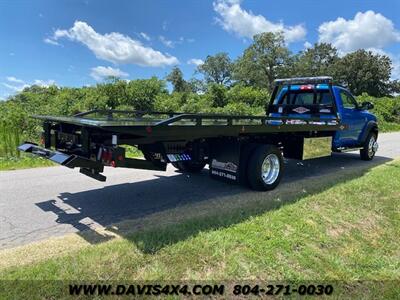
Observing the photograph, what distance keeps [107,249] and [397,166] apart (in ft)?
27.9

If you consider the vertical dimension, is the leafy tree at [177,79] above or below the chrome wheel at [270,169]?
above

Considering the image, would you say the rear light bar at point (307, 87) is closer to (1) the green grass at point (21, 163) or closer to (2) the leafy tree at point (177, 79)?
(1) the green grass at point (21, 163)

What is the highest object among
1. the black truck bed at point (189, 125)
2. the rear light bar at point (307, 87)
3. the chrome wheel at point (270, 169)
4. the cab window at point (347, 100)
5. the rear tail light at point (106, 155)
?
the rear light bar at point (307, 87)

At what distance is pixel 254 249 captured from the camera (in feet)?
13.9

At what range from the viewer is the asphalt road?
4836 mm

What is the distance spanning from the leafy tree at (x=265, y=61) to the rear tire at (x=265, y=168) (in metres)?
63.1

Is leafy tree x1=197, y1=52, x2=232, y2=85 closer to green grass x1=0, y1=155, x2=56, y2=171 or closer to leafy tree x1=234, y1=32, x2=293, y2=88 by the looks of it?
leafy tree x1=234, y1=32, x2=293, y2=88

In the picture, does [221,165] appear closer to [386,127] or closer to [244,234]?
[244,234]

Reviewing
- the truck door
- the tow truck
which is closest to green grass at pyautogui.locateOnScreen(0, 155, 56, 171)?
the tow truck

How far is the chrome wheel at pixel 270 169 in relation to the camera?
688cm

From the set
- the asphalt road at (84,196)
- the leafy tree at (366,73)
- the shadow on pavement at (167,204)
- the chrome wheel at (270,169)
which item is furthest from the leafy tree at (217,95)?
the leafy tree at (366,73)

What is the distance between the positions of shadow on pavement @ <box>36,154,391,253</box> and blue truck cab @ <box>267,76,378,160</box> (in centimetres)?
148

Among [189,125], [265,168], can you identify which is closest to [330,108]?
[265,168]

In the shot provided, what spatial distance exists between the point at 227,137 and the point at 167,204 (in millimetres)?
1610
